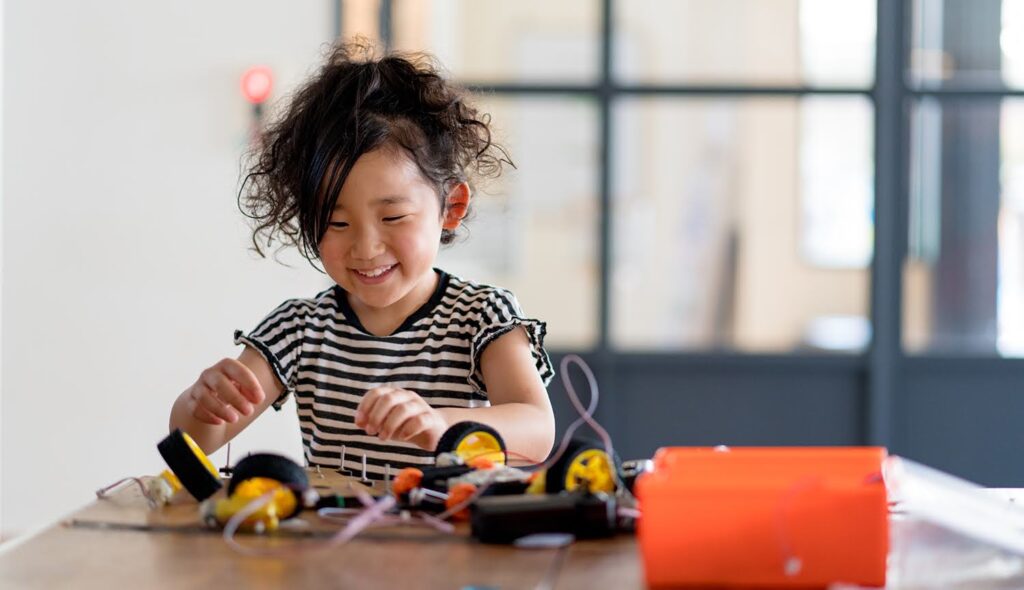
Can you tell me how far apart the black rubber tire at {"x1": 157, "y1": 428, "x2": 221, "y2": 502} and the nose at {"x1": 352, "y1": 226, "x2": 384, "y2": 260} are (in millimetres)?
408

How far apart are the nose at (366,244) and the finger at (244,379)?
0.19m

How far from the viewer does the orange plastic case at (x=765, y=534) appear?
2.41 ft

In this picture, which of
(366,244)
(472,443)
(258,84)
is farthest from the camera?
(258,84)

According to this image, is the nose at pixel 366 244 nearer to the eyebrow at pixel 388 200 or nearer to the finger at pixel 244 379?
the eyebrow at pixel 388 200

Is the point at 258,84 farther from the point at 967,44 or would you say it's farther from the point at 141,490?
the point at 141,490

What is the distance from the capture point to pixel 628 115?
3.25m

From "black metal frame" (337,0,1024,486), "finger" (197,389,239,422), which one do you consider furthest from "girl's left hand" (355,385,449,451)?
"black metal frame" (337,0,1024,486)

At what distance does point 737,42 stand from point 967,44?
569 millimetres

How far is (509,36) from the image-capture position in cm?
325

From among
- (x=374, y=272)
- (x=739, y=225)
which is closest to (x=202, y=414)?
(x=374, y=272)

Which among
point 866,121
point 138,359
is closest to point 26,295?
point 138,359

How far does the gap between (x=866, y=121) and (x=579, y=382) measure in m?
0.96

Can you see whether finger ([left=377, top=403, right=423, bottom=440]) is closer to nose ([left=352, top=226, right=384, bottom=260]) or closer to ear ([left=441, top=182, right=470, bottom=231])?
nose ([left=352, top=226, right=384, bottom=260])

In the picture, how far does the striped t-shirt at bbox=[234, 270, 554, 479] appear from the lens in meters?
1.48
